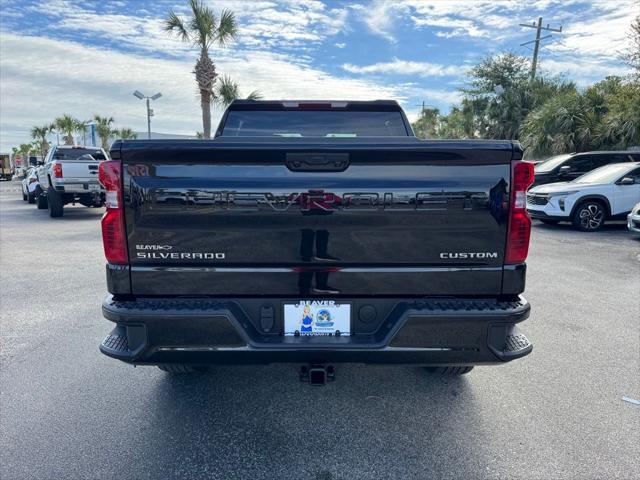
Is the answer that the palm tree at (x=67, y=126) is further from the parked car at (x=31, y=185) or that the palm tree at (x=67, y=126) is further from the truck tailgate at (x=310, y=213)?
the truck tailgate at (x=310, y=213)

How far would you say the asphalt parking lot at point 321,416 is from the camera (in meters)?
2.42

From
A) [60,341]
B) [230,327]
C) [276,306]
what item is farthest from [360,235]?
[60,341]

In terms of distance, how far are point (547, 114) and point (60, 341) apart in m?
22.8

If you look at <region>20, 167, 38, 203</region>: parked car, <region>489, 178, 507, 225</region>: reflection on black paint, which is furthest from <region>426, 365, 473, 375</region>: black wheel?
<region>20, 167, 38, 203</region>: parked car

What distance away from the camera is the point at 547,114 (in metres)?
21.3

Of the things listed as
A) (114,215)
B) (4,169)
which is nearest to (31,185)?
(114,215)

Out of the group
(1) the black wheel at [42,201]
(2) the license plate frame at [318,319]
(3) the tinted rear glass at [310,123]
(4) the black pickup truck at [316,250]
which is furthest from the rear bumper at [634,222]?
(1) the black wheel at [42,201]

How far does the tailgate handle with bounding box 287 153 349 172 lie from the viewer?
2.27 metres

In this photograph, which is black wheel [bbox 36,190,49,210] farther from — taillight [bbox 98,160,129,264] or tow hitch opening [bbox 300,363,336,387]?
tow hitch opening [bbox 300,363,336,387]

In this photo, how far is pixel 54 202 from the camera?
13.5 metres

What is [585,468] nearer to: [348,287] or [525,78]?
[348,287]

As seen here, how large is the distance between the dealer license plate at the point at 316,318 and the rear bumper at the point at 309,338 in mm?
42

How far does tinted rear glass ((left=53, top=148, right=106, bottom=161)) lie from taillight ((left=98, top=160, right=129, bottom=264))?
14.9 meters

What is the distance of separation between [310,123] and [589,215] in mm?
9217
